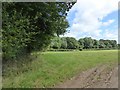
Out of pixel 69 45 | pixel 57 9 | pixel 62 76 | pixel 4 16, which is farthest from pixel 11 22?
pixel 69 45

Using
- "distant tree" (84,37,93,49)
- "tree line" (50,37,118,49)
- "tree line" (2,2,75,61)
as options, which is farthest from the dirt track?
"distant tree" (84,37,93,49)

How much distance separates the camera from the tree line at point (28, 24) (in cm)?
1236

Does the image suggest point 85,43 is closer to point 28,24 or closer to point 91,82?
point 91,82

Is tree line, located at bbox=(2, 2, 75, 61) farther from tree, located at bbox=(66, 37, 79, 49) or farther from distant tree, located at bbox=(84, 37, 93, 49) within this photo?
distant tree, located at bbox=(84, 37, 93, 49)

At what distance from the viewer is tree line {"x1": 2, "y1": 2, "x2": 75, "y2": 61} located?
12359 millimetres

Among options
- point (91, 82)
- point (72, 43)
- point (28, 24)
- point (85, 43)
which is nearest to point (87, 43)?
point (85, 43)

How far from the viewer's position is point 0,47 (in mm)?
11523

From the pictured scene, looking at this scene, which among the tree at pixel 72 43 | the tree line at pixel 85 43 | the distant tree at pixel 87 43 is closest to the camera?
the tree line at pixel 85 43

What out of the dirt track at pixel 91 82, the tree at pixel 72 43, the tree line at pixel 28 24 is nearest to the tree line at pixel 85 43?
the tree at pixel 72 43

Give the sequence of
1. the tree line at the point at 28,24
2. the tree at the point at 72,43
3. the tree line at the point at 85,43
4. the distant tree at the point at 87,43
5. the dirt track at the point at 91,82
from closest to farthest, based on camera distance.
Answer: the tree line at the point at 28,24 → the dirt track at the point at 91,82 → the tree line at the point at 85,43 → the tree at the point at 72,43 → the distant tree at the point at 87,43

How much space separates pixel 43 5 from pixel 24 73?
442 centimetres

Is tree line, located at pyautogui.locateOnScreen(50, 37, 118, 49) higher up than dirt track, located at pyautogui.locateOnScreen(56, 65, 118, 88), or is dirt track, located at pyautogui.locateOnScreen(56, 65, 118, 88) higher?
tree line, located at pyautogui.locateOnScreen(50, 37, 118, 49)

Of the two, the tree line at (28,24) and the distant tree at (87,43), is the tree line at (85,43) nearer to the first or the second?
the distant tree at (87,43)

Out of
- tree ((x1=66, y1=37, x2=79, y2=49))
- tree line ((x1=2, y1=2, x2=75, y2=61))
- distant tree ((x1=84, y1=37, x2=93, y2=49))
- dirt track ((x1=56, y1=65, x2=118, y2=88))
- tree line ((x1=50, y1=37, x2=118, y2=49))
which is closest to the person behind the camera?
tree line ((x1=2, y1=2, x2=75, y2=61))
